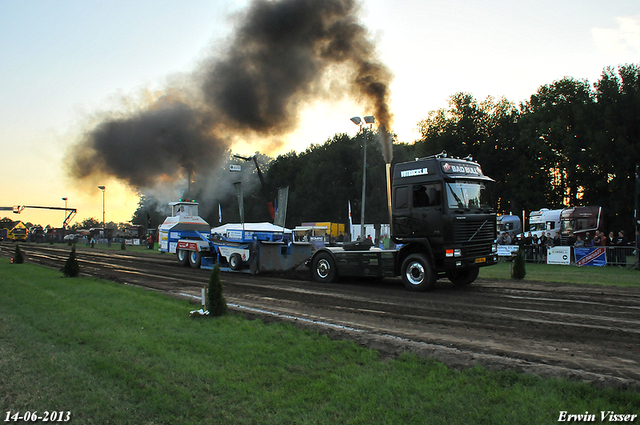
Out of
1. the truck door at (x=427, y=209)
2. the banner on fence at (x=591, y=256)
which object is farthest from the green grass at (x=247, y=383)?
the banner on fence at (x=591, y=256)

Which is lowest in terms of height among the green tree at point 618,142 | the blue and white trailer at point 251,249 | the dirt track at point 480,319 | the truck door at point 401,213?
the dirt track at point 480,319

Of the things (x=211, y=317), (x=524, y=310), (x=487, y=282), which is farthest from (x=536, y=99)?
(x=211, y=317)

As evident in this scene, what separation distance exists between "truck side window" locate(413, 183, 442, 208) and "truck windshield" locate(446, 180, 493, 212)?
0.85 ft

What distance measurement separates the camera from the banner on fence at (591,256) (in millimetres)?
21156

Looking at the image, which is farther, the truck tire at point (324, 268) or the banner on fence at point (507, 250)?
the banner on fence at point (507, 250)

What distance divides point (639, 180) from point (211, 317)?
A: 3400 centimetres

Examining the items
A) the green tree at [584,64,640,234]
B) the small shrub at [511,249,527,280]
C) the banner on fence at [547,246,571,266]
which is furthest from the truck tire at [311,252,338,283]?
the green tree at [584,64,640,234]

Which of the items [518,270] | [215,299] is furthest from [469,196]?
[215,299]

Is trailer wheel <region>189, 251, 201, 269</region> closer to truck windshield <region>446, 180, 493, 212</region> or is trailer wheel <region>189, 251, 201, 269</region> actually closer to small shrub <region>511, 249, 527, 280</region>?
truck windshield <region>446, 180, 493, 212</region>

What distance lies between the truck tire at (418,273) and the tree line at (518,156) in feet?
67.2

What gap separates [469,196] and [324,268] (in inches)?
208

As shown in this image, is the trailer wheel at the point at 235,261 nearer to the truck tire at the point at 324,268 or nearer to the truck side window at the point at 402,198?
the truck tire at the point at 324,268

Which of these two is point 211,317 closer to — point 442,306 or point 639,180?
point 442,306

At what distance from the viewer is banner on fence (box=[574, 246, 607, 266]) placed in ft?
69.4
